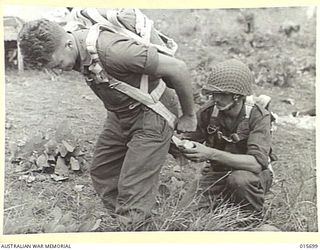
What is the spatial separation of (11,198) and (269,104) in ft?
1.31

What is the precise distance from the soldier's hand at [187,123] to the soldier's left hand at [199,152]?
2 centimetres

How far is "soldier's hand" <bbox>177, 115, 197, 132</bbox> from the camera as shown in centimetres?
97

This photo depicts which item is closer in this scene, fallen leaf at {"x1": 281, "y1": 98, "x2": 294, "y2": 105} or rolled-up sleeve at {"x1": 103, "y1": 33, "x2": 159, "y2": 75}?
rolled-up sleeve at {"x1": 103, "y1": 33, "x2": 159, "y2": 75}

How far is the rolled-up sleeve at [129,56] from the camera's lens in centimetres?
90

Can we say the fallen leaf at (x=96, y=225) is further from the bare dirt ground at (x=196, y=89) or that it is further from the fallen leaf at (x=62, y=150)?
the fallen leaf at (x=62, y=150)

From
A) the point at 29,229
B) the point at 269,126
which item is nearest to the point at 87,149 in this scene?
the point at 29,229

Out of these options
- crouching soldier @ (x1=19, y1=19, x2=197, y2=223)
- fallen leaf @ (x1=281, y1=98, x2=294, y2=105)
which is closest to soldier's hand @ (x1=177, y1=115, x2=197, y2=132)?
crouching soldier @ (x1=19, y1=19, x2=197, y2=223)

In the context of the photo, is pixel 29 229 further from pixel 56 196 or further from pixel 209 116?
pixel 209 116

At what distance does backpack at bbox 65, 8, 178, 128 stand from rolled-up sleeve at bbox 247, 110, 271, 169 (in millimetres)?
114

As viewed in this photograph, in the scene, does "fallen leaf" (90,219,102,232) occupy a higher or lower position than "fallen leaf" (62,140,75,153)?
lower

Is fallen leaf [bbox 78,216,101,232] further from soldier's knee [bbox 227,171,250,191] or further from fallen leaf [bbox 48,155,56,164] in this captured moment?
soldier's knee [bbox 227,171,250,191]

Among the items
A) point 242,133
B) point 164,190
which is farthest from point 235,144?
point 164,190

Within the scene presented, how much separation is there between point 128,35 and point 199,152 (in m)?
0.19

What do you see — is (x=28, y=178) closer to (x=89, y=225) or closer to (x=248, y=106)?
(x=89, y=225)
